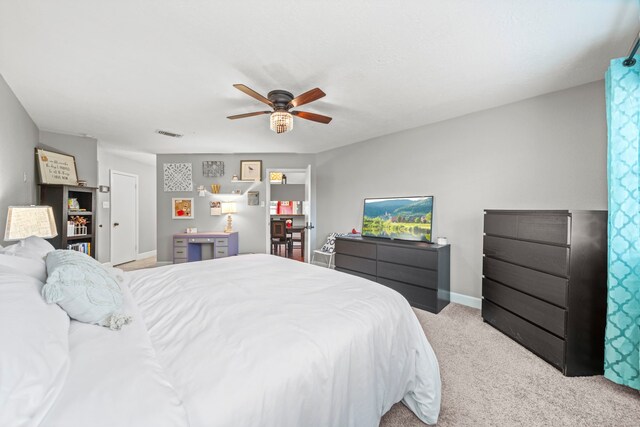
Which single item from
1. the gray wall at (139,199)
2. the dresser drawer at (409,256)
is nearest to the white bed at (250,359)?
the dresser drawer at (409,256)

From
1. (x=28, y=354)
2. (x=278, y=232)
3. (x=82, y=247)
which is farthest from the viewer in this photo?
(x=278, y=232)

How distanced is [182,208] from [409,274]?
457 centimetres

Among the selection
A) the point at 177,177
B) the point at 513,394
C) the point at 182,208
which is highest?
the point at 177,177

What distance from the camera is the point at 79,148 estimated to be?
4.14 metres

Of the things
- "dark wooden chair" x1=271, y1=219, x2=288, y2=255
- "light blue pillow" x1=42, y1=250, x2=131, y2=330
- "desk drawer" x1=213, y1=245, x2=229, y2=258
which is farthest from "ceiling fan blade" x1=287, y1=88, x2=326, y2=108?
"dark wooden chair" x1=271, y1=219, x2=288, y2=255

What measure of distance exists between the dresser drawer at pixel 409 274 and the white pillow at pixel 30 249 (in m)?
3.17

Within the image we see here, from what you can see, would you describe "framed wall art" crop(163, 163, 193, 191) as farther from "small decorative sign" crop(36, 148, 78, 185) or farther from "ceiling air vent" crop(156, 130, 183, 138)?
"small decorative sign" crop(36, 148, 78, 185)

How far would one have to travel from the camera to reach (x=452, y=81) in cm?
236

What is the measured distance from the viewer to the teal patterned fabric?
1.71 metres

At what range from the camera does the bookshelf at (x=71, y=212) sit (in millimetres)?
3537

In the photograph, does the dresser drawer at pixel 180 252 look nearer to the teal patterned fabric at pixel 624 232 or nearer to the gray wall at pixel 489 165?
the gray wall at pixel 489 165

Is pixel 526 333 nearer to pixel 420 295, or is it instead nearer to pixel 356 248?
pixel 420 295

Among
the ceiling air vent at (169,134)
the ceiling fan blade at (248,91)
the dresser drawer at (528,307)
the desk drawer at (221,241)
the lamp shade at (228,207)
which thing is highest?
the ceiling air vent at (169,134)

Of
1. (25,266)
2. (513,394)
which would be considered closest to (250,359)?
(25,266)
